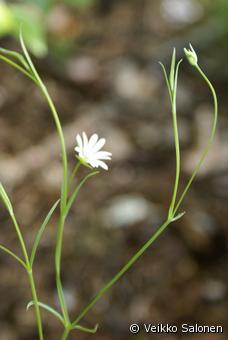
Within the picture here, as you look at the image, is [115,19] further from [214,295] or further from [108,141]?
[214,295]

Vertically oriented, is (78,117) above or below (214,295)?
above

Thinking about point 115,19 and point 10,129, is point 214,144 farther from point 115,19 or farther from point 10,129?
point 115,19

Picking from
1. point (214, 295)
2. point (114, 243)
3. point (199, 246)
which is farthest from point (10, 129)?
point (214, 295)

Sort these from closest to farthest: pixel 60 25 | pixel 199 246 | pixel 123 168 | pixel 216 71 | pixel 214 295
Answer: pixel 214 295 < pixel 199 246 < pixel 123 168 < pixel 216 71 < pixel 60 25

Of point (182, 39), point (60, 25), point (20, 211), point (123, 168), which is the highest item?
point (60, 25)

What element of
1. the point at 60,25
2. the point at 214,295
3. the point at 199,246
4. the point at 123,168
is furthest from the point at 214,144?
the point at 60,25

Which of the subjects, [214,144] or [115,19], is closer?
[214,144]

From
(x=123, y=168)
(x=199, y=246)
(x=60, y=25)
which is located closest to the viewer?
(x=199, y=246)
